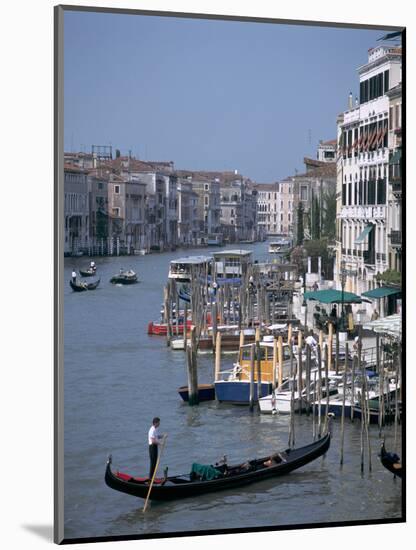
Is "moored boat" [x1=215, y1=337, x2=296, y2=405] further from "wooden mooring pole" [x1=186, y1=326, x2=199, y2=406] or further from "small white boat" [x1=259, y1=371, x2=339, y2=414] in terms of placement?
"wooden mooring pole" [x1=186, y1=326, x2=199, y2=406]

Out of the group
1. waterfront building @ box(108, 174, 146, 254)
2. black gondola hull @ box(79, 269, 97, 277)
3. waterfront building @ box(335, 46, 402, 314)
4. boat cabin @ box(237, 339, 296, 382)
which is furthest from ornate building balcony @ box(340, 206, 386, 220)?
boat cabin @ box(237, 339, 296, 382)

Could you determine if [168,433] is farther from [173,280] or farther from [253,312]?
[253,312]

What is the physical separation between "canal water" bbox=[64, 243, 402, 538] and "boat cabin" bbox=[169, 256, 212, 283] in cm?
8

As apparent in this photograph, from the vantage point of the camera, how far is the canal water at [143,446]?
717 centimetres

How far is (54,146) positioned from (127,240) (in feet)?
2.87

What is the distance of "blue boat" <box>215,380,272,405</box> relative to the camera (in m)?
9.88

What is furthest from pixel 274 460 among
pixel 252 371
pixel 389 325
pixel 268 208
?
pixel 252 371

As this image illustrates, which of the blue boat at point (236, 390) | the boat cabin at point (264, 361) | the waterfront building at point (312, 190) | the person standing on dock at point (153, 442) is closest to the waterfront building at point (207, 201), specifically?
the waterfront building at point (312, 190)

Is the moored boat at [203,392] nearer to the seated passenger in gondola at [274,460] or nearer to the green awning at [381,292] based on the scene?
the seated passenger in gondola at [274,460]

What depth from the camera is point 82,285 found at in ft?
24.1

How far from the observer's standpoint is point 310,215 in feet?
26.4

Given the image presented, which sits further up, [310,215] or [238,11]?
[238,11]

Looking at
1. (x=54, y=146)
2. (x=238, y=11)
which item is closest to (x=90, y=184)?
(x=54, y=146)

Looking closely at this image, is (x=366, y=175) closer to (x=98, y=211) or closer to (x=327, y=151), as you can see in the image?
(x=327, y=151)
